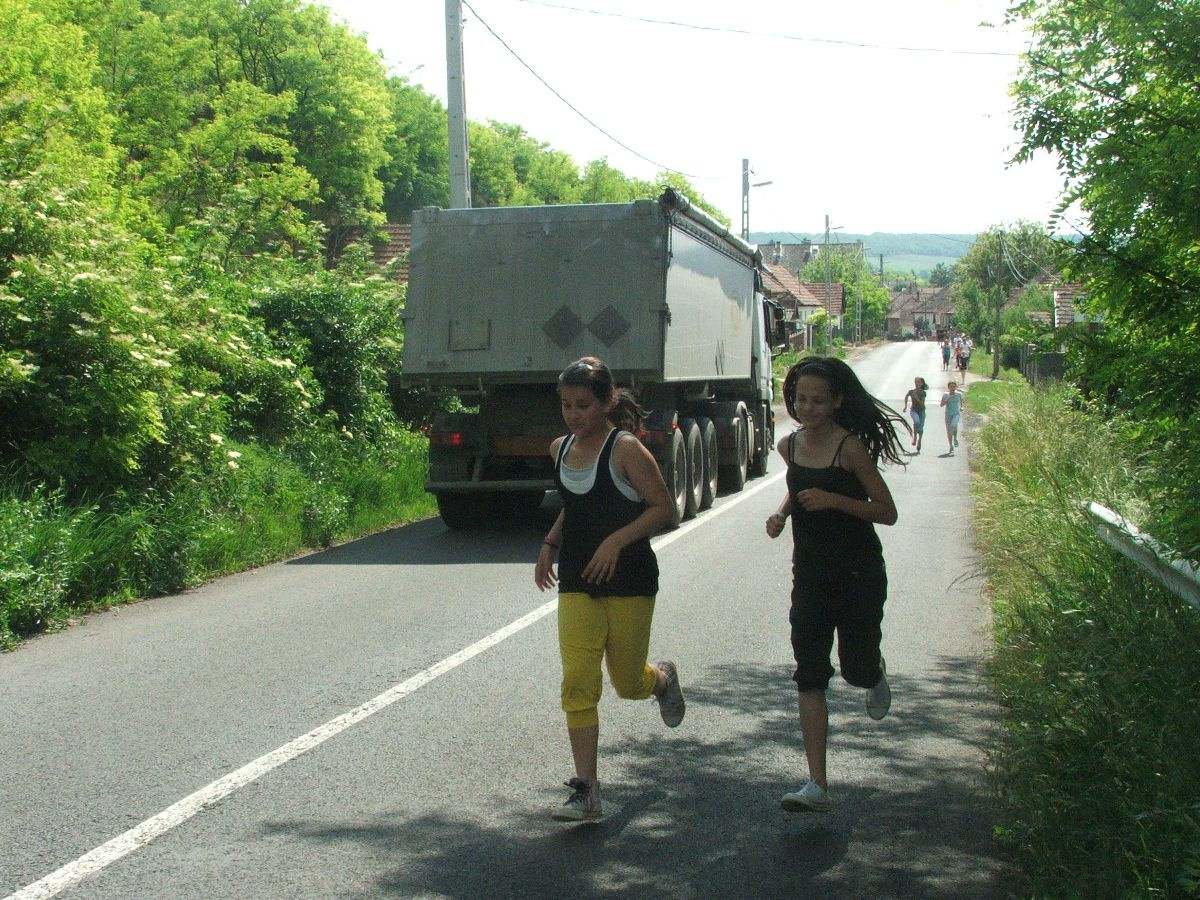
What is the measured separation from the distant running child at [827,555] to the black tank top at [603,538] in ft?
1.91

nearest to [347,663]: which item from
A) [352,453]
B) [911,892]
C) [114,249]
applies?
[911,892]

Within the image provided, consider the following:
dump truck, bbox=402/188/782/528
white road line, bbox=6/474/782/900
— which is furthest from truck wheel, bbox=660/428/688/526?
white road line, bbox=6/474/782/900

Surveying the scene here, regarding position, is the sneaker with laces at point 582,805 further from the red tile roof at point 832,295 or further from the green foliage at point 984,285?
the red tile roof at point 832,295

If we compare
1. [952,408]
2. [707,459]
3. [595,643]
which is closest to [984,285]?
[952,408]

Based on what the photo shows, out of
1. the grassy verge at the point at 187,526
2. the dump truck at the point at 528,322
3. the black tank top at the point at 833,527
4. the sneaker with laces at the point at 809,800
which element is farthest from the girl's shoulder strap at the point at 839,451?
the dump truck at the point at 528,322

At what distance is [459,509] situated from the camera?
46.9 ft

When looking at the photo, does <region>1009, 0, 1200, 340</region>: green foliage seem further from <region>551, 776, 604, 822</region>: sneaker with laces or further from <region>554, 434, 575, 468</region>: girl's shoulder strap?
<region>551, 776, 604, 822</region>: sneaker with laces

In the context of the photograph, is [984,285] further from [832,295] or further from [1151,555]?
[1151,555]

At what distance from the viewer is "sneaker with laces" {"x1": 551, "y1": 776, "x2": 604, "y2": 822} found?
193 inches

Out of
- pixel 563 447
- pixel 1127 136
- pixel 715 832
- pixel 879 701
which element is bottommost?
pixel 715 832

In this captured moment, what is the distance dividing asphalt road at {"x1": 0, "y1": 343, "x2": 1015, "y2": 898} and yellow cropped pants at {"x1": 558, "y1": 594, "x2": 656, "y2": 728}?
46 centimetres

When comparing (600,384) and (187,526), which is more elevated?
(600,384)

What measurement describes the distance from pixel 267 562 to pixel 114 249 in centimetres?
298

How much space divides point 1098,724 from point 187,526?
7924 millimetres
